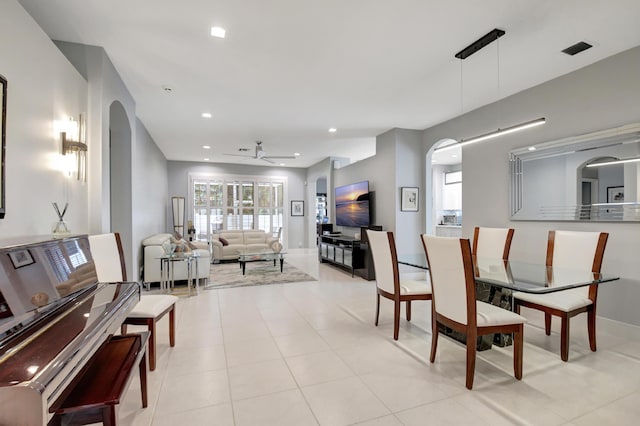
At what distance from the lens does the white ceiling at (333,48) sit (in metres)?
2.39

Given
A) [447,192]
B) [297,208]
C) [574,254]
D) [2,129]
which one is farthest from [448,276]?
[297,208]

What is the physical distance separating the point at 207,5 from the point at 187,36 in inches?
20.2

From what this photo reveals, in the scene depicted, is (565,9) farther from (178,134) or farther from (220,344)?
(178,134)

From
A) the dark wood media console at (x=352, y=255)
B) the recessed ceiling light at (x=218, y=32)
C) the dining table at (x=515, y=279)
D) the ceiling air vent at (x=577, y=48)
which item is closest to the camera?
the dining table at (x=515, y=279)

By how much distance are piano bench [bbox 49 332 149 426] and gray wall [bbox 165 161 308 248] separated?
798cm

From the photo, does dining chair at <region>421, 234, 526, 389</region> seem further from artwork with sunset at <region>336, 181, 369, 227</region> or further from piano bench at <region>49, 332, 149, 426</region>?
artwork with sunset at <region>336, 181, 369, 227</region>

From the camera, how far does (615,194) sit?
10.1 ft

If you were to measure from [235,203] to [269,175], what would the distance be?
1394 mm

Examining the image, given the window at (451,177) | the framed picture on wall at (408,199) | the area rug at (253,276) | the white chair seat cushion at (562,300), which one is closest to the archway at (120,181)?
the area rug at (253,276)

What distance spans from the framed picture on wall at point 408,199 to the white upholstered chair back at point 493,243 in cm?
190

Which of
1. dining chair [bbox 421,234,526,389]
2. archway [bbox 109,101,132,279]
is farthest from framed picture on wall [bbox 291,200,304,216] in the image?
dining chair [bbox 421,234,526,389]

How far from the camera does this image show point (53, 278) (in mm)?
1535

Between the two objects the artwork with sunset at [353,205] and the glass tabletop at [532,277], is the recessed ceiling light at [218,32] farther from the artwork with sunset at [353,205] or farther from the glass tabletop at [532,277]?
the artwork with sunset at [353,205]

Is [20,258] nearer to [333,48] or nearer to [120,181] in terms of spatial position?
[333,48]
